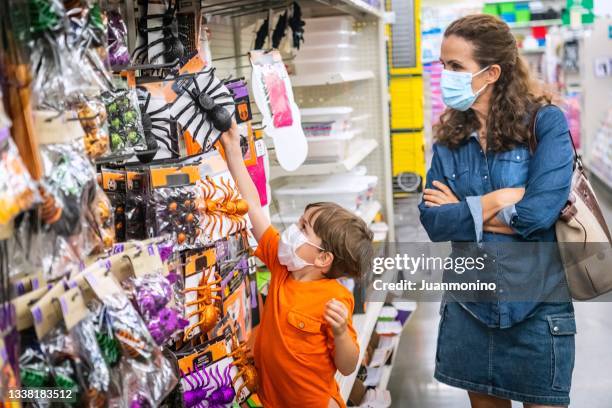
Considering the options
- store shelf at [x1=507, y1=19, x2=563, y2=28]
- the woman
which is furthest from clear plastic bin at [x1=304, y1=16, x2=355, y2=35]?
store shelf at [x1=507, y1=19, x2=563, y2=28]

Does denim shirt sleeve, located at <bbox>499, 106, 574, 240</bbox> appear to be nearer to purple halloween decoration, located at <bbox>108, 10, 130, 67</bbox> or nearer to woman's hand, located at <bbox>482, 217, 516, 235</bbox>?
woman's hand, located at <bbox>482, 217, 516, 235</bbox>

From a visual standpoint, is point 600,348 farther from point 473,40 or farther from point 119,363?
point 119,363

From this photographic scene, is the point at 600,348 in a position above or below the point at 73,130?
below

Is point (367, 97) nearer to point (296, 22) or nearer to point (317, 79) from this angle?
point (317, 79)

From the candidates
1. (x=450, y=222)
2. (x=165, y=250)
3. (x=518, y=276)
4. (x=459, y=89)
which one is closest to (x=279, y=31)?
(x=459, y=89)

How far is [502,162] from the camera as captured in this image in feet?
7.67

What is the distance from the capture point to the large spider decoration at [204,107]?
5.72 ft

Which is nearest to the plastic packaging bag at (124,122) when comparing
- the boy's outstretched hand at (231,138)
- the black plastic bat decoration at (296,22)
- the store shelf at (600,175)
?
the boy's outstretched hand at (231,138)

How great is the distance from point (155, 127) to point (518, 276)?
48.1 inches

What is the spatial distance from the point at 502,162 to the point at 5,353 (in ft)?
5.60

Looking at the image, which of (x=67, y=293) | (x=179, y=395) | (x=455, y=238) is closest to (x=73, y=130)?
(x=67, y=293)

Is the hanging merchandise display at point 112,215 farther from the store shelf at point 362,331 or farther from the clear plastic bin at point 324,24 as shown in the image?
the clear plastic bin at point 324,24

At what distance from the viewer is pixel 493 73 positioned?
2.40 metres

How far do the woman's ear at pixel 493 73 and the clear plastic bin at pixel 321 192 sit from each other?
1548 mm
